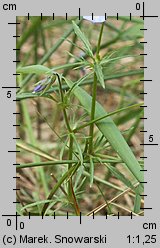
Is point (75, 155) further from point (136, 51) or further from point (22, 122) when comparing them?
point (136, 51)

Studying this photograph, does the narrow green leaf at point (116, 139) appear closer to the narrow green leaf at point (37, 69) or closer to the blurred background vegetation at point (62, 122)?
the narrow green leaf at point (37, 69)

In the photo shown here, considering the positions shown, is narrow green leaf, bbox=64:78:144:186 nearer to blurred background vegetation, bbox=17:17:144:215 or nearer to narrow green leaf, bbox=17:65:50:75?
narrow green leaf, bbox=17:65:50:75

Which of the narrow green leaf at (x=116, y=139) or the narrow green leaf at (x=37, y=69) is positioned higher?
the narrow green leaf at (x=37, y=69)

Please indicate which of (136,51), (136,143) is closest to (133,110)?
A: (136,143)

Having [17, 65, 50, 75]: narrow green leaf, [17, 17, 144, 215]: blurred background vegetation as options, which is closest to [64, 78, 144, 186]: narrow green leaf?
[17, 65, 50, 75]: narrow green leaf

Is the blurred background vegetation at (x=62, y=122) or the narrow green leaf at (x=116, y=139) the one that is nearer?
the narrow green leaf at (x=116, y=139)

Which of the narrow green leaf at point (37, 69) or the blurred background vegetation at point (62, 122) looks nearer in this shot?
the narrow green leaf at point (37, 69)

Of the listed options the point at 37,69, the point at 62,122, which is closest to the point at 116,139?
the point at 37,69

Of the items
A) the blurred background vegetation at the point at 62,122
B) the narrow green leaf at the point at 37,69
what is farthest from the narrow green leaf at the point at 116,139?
the blurred background vegetation at the point at 62,122
